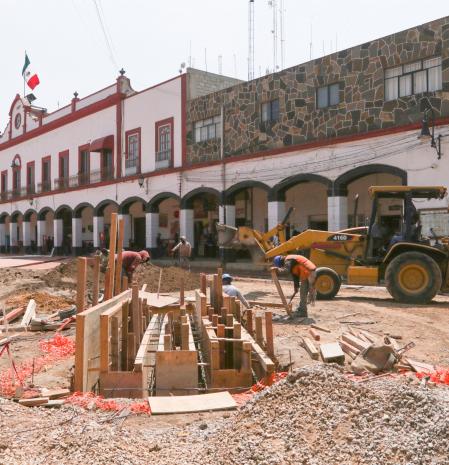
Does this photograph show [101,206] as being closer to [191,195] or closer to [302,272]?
[191,195]

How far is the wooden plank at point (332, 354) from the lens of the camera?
7.25 meters

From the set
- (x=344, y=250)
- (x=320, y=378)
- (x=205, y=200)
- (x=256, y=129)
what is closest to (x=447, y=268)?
(x=344, y=250)

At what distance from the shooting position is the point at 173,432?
15.5 ft

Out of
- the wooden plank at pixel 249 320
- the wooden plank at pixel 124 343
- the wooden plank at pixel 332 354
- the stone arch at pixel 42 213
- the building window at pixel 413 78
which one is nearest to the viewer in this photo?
the wooden plank at pixel 332 354

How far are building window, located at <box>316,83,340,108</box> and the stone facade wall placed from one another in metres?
0.16

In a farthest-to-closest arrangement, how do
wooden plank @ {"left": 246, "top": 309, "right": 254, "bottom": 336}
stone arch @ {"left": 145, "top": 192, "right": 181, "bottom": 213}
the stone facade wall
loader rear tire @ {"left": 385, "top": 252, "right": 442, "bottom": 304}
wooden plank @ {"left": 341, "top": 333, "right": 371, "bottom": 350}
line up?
stone arch @ {"left": 145, "top": 192, "right": 181, "bottom": 213}, the stone facade wall, loader rear tire @ {"left": 385, "top": 252, "right": 442, "bottom": 304}, wooden plank @ {"left": 246, "top": 309, "right": 254, "bottom": 336}, wooden plank @ {"left": 341, "top": 333, "right": 371, "bottom": 350}

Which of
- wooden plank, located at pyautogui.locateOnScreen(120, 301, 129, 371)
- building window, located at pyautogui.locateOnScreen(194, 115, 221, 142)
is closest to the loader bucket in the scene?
building window, located at pyautogui.locateOnScreen(194, 115, 221, 142)

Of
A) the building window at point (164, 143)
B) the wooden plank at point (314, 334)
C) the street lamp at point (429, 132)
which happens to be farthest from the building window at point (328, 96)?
the wooden plank at point (314, 334)

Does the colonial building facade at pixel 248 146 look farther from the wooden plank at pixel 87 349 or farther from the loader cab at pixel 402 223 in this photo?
the wooden plank at pixel 87 349

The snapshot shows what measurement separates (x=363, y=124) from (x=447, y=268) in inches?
295

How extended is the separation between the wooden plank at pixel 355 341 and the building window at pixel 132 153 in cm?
2269

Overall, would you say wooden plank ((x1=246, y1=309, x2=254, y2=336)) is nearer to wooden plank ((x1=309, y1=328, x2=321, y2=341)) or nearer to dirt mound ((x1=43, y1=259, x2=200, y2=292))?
wooden plank ((x1=309, y1=328, x2=321, y2=341))

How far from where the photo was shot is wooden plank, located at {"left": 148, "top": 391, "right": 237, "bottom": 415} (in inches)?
210

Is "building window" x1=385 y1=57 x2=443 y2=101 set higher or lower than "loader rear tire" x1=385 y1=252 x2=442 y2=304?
higher
